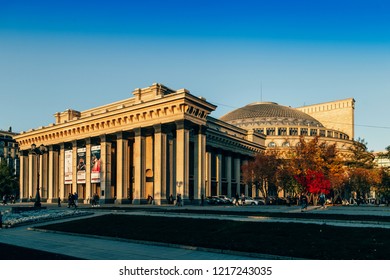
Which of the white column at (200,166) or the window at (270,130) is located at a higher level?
the window at (270,130)

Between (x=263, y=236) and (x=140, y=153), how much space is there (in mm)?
44952

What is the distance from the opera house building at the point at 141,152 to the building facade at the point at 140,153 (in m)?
0.15

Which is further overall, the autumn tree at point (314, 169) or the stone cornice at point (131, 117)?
the stone cornice at point (131, 117)

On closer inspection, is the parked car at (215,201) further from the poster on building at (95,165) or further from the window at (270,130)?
the window at (270,130)

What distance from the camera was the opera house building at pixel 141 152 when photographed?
55.6m

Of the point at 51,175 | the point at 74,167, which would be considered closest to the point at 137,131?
the point at 74,167

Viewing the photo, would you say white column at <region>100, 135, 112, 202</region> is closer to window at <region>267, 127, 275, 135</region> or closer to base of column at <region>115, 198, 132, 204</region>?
base of column at <region>115, 198, 132, 204</region>

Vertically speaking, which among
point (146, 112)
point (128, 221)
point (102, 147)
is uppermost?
point (146, 112)

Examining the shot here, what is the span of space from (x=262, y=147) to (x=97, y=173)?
162 feet

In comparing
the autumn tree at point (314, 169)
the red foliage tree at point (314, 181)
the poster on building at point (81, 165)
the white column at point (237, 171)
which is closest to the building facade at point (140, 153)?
the poster on building at point (81, 165)

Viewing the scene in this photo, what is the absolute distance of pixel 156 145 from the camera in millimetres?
56625

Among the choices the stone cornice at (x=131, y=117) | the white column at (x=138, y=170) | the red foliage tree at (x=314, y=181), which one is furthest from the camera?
the white column at (x=138, y=170)

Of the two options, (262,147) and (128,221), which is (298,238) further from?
(262,147)

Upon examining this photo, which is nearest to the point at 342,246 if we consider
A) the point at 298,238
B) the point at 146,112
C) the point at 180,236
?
the point at 298,238
